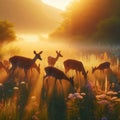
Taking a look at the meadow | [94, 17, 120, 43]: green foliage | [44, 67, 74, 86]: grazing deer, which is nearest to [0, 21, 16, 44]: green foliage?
[94, 17, 120, 43]: green foliage

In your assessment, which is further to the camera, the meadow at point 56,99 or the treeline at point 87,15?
the treeline at point 87,15

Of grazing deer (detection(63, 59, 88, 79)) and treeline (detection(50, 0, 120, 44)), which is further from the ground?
treeline (detection(50, 0, 120, 44))

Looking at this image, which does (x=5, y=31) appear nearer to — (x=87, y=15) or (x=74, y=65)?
(x=74, y=65)

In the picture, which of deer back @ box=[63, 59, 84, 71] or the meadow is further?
deer back @ box=[63, 59, 84, 71]

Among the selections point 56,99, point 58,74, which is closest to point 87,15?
point 58,74

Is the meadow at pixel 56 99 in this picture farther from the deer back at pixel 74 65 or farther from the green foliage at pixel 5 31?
the green foliage at pixel 5 31

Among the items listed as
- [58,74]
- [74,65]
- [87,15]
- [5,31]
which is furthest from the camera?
[87,15]

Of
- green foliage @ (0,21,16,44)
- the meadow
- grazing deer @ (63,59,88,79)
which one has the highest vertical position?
green foliage @ (0,21,16,44)

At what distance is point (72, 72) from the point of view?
16469 mm

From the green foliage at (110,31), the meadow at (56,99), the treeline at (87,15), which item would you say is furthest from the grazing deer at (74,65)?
the treeline at (87,15)

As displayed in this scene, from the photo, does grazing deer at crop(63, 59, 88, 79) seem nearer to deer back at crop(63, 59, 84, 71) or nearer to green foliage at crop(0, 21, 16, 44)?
deer back at crop(63, 59, 84, 71)

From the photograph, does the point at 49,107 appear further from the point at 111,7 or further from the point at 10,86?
the point at 111,7

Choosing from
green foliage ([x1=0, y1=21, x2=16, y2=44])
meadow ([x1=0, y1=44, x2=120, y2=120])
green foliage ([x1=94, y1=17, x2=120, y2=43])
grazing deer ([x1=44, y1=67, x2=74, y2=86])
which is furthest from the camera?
green foliage ([x1=94, y1=17, x2=120, y2=43])

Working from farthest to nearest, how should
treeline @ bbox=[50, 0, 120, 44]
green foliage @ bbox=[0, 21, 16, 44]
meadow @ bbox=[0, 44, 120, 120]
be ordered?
treeline @ bbox=[50, 0, 120, 44] → green foliage @ bbox=[0, 21, 16, 44] → meadow @ bbox=[0, 44, 120, 120]
